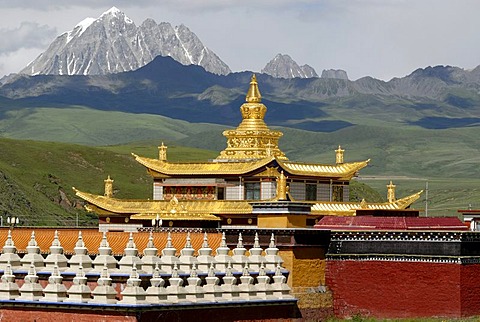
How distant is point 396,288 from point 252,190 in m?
14.3

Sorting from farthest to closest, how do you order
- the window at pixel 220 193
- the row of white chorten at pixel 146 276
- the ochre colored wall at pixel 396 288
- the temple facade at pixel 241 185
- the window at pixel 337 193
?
1. the window at pixel 337 193
2. the window at pixel 220 193
3. the temple facade at pixel 241 185
4. the ochre colored wall at pixel 396 288
5. the row of white chorten at pixel 146 276

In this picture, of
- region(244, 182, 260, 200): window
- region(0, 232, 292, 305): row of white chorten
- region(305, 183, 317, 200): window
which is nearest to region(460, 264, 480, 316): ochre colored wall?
region(0, 232, 292, 305): row of white chorten

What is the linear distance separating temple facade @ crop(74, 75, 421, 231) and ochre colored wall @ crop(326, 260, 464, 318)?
357 inches

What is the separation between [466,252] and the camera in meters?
47.5

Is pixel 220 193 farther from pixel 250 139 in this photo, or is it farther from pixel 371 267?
pixel 371 267

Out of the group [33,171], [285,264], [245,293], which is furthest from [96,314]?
[33,171]

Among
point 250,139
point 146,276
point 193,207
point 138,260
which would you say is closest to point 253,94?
point 250,139

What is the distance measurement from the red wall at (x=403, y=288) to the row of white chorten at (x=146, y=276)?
24.0 ft

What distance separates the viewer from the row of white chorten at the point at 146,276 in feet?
118

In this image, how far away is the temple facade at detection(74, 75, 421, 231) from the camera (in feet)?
196

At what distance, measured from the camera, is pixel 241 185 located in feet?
202

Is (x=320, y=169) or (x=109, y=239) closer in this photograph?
(x=109, y=239)

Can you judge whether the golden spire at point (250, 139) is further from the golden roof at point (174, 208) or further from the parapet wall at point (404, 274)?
the parapet wall at point (404, 274)

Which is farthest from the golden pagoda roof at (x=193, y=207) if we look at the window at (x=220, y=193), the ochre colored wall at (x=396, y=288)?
the ochre colored wall at (x=396, y=288)
